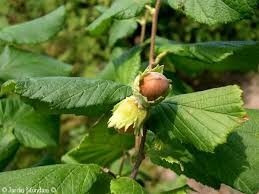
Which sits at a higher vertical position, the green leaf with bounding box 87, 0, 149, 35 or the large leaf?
the green leaf with bounding box 87, 0, 149, 35

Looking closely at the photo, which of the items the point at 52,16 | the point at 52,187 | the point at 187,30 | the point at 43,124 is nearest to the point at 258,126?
the point at 52,187

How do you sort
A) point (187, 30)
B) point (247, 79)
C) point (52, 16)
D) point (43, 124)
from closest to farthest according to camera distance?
point (43, 124) → point (52, 16) → point (187, 30) → point (247, 79)

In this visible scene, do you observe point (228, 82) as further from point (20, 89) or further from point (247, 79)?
point (20, 89)

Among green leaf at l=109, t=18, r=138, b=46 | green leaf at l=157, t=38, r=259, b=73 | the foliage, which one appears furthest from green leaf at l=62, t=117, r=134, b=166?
green leaf at l=109, t=18, r=138, b=46

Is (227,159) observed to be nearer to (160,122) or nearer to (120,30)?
(160,122)

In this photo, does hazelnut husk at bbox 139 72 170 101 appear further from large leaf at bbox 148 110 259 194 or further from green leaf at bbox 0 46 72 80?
green leaf at bbox 0 46 72 80

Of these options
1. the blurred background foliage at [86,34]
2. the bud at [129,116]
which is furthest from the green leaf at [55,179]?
the blurred background foliage at [86,34]
